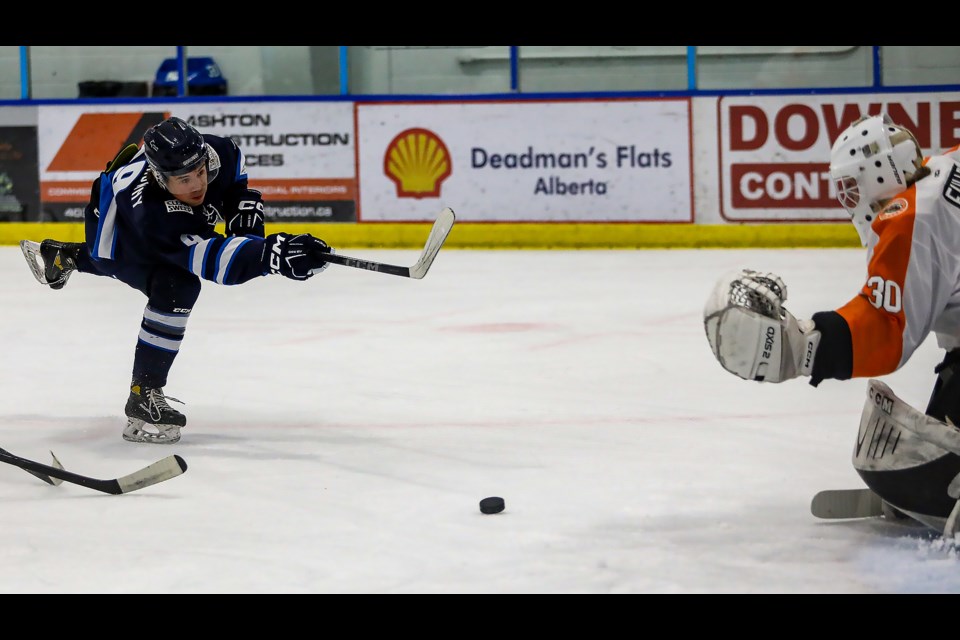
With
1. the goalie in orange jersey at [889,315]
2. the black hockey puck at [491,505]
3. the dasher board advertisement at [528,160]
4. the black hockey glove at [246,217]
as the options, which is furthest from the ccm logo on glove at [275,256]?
the dasher board advertisement at [528,160]

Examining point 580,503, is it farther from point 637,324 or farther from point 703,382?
point 637,324

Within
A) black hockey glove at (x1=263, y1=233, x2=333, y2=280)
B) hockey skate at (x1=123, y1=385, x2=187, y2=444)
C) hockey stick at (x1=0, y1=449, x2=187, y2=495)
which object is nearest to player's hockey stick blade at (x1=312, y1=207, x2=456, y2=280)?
black hockey glove at (x1=263, y1=233, x2=333, y2=280)

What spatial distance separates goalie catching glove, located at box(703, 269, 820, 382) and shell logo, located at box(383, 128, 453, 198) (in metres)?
6.33

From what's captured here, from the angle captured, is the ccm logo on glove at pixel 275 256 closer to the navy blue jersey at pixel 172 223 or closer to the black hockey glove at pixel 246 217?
the navy blue jersey at pixel 172 223

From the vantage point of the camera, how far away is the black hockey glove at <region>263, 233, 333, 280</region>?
2.90 metres

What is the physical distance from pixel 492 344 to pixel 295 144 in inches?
162

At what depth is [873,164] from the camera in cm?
201

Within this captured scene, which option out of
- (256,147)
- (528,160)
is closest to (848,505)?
(528,160)

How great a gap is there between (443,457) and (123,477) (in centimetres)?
71

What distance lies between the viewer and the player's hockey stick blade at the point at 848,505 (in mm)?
2250

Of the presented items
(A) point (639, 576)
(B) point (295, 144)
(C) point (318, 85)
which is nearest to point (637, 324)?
(A) point (639, 576)

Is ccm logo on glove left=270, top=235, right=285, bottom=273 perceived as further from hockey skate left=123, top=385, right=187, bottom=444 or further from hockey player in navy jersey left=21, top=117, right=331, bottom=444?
hockey skate left=123, top=385, right=187, bottom=444

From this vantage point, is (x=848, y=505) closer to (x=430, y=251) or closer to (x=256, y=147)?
(x=430, y=251)

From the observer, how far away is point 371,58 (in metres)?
8.66
